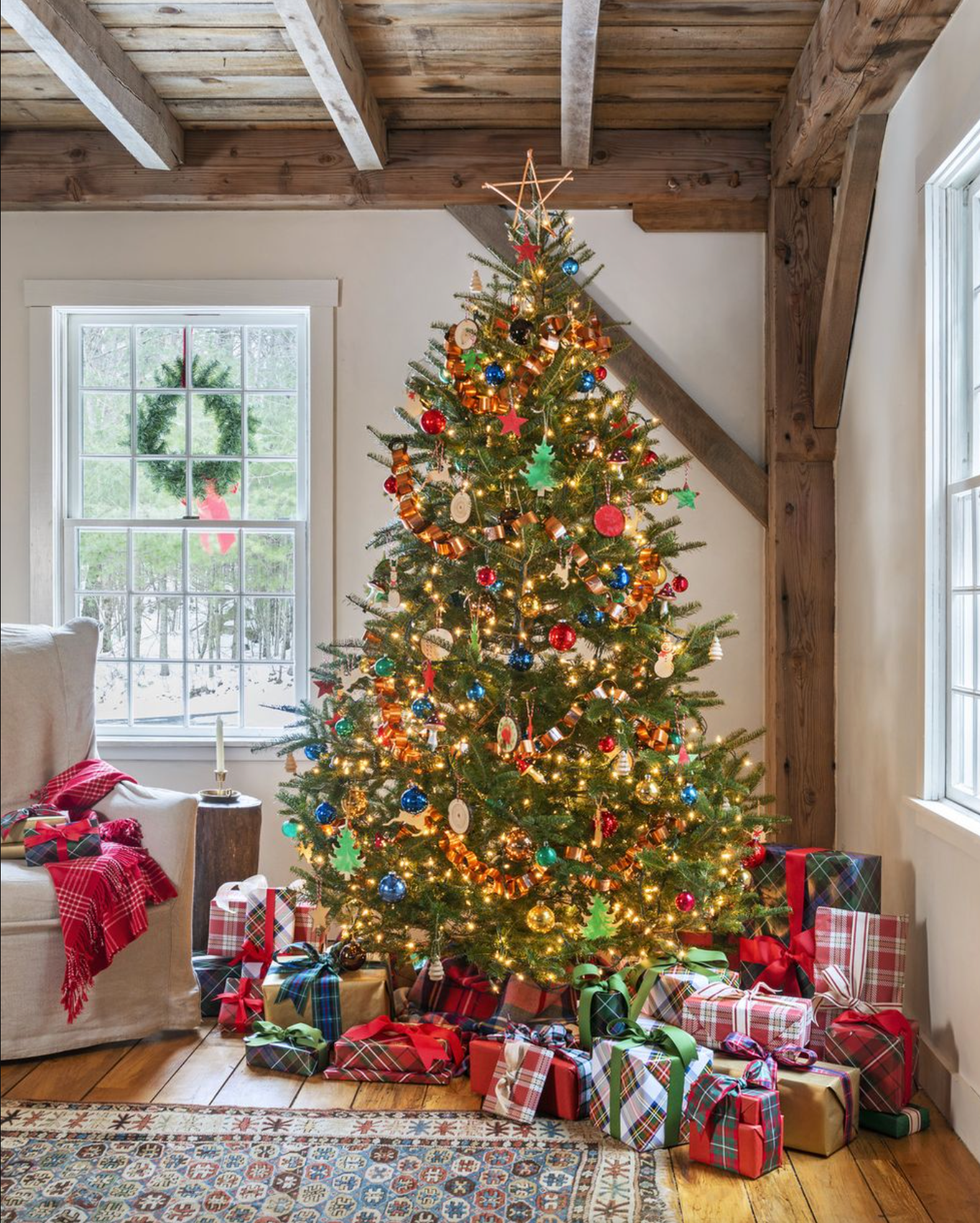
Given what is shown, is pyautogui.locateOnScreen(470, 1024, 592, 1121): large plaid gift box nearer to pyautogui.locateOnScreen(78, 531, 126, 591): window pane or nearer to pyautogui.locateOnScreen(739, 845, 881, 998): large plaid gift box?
pyautogui.locateOnScreen(739, 845, 881, 998): large plaid gift box

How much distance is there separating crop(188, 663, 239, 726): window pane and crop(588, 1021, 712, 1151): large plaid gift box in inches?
85.7

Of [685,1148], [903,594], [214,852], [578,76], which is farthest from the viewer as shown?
[214,852]

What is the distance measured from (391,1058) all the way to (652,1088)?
664mm

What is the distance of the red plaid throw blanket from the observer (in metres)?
2.68

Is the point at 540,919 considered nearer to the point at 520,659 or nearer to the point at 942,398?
the point at 520,659

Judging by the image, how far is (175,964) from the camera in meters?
2.90

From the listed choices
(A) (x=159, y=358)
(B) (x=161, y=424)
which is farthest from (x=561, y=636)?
(A) (x=159, y=358)

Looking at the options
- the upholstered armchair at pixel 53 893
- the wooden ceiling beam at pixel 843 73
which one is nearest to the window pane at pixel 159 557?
the upholstered armchair at pixel 53 893

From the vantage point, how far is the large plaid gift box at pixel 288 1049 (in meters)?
2.70

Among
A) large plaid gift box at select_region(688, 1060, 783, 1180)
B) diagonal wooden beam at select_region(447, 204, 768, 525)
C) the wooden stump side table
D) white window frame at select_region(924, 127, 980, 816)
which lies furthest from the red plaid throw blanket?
diagonal wooden beam at select_region(447, 204, 768, 525)

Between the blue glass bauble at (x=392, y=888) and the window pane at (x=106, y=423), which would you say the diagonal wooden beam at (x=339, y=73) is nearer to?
the window pane at (x=106, y=423)

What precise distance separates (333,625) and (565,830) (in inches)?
59.9

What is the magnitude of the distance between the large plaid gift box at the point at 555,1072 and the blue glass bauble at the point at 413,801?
53cm

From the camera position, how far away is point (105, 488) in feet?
13.6
